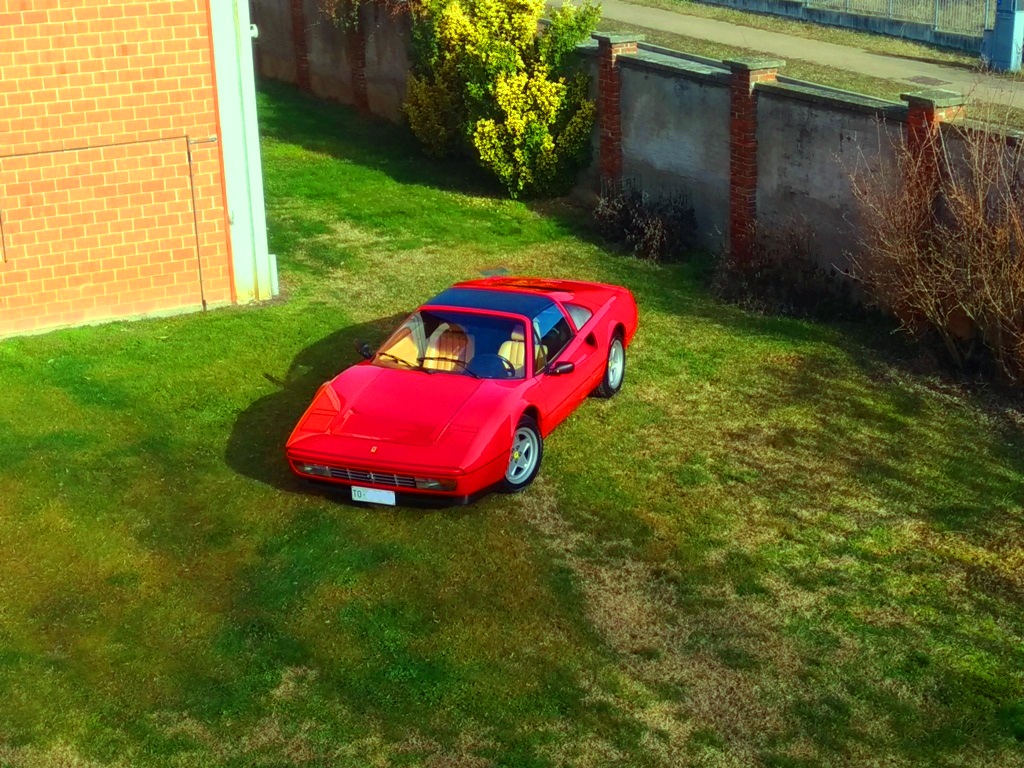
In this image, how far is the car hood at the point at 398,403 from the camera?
1092 centimetres

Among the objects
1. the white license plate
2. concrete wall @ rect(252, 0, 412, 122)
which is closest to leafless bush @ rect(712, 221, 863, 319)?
the white license plate

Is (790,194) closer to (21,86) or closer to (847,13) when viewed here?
(21,86)

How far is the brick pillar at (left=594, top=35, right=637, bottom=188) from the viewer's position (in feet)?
64.0

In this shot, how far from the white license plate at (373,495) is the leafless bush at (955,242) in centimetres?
646

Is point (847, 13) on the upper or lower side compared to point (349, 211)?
upper

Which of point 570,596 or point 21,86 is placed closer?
point 570,596

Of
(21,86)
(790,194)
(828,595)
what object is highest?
(21,86)

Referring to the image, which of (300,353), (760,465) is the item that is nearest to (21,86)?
(300,353)

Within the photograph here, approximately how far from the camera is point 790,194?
16688 mm

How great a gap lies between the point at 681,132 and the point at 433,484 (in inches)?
369

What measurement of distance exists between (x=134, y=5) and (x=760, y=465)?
9049 millimetres

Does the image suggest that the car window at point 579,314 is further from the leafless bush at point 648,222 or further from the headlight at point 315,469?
the leafless bush at point 648,222

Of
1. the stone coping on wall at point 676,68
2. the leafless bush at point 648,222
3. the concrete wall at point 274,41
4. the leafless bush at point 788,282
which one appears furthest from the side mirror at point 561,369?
the concrete wall at point 274,41

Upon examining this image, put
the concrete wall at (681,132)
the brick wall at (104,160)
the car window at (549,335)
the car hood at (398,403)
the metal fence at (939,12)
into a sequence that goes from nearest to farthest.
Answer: the car hood at (398,403)
the car window at (549,335)
the brick wall at (104,160)
the concrete wall at (681,132)
the metal fence at (939,12)
